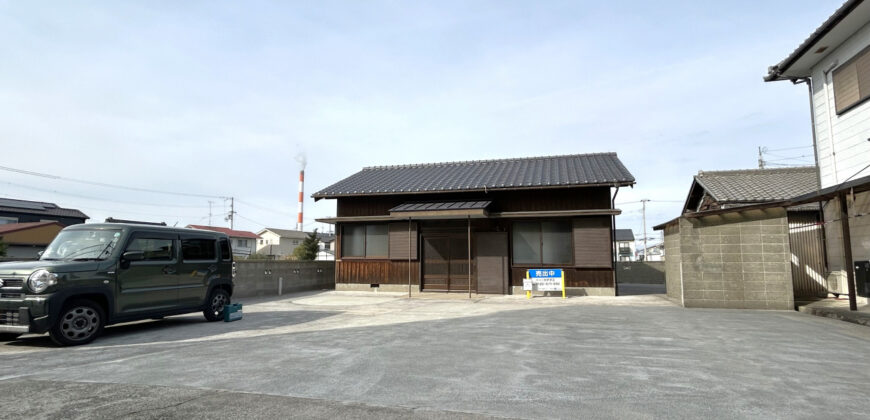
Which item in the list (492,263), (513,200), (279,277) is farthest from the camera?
(279,277)

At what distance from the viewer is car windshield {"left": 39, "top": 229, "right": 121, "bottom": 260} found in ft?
23.2

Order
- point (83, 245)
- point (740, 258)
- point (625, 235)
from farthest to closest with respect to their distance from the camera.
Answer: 1. point (625, 235)
2. point (740, 258)
3. point (83, 245)

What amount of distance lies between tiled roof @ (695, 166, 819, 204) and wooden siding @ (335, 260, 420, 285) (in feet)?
35.7

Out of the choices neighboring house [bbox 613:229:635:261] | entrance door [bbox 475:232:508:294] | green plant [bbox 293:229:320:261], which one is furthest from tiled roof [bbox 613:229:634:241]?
entrance door [bbox 475:232:508:294]

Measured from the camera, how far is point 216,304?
9.27 m

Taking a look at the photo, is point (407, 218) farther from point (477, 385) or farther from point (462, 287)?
point (477, 385)

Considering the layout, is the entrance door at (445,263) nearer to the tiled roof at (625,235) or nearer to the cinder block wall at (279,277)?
the cinder block wall at (279,277)

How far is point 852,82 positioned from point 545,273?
883 centimetres

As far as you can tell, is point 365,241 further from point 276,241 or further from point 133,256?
point 276,241

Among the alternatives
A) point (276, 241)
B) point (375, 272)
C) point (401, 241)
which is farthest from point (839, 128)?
point (276, 241)

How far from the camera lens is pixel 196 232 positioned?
8.96 metres

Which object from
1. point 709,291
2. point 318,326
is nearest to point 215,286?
point 318,326

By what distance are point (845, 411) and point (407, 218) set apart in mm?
12579

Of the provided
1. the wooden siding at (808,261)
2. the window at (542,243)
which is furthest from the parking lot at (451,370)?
the window at (542,243)
